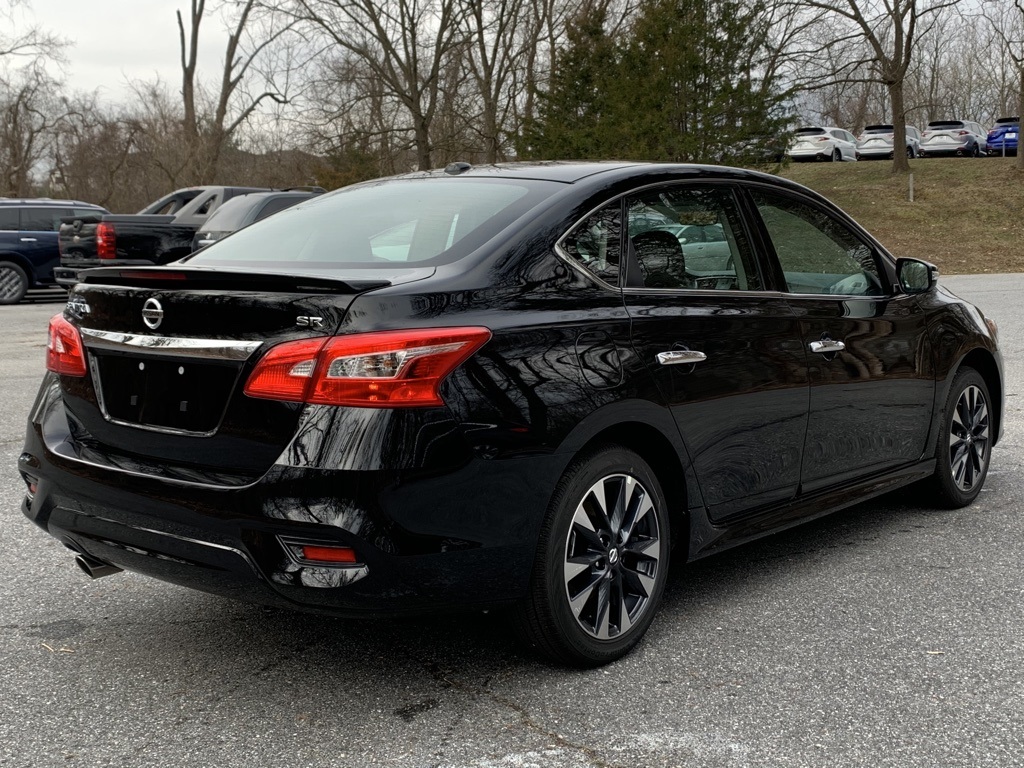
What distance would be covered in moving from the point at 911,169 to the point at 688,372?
134 feet

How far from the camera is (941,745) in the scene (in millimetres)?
2971

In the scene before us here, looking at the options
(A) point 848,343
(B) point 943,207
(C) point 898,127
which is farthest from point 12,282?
(C) point 898,127

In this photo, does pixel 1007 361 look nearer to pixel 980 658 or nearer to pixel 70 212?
pixel 980 658

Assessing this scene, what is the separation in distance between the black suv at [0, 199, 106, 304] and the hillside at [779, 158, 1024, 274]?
721 inches

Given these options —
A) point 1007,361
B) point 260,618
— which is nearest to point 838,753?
point 260,618

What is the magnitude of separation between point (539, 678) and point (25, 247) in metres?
18.7

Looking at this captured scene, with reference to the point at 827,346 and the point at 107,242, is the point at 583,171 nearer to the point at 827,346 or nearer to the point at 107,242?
the point at 827,346

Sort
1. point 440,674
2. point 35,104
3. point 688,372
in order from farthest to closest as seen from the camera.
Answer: point 35,104, point 688,372, point 440,674

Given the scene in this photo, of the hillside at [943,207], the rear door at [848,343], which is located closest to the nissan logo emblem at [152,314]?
the rear door at [848,343]

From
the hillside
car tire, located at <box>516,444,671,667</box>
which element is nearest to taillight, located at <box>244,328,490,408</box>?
car tire, located at <box>516,444,671,667</box>

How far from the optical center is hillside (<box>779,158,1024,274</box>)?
29.4 meters

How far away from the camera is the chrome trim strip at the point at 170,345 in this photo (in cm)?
304

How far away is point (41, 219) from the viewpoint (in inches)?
797

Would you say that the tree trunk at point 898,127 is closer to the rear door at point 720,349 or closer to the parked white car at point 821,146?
the parked white car at point 821,146
